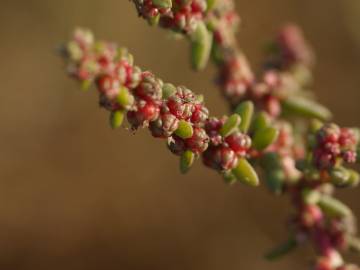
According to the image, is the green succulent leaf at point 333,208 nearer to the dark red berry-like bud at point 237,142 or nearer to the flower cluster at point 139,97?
the dark red berry-like bud at point 237,142

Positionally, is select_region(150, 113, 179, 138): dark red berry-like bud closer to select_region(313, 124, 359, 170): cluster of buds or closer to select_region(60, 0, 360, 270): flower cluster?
select_region(60, 0, 360, 270): flower cluster

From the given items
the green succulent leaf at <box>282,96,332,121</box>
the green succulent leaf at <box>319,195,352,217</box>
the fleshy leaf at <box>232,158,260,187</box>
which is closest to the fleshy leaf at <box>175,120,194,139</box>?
the fleshy leaf at <box>232,158,260,187</box>

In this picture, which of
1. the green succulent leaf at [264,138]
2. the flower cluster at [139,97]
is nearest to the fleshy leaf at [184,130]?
the flower cluster at [139,97]

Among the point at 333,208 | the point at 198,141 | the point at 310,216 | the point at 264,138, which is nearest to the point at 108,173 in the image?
the point at 310,216

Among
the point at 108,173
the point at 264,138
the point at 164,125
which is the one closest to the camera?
the point at 164,125

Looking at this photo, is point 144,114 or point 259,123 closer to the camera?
point 144,114

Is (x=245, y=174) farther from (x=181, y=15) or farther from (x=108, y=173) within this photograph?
(x=108, y=173)

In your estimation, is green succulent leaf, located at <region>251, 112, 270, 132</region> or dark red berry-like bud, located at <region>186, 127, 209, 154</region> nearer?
dark red berry-like bud, located at <region>186, 127, 209, 154</region>
